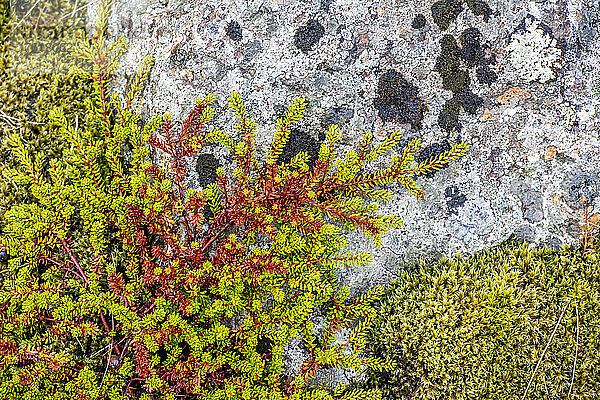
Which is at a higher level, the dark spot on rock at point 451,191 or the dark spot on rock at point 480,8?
the dark spot on rock at point 480,8

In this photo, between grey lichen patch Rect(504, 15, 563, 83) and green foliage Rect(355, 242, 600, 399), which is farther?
grey lichen patch Rect(504, 15, 563, 83)

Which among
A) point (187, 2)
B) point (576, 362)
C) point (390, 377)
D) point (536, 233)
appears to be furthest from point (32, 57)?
point (576, 362)

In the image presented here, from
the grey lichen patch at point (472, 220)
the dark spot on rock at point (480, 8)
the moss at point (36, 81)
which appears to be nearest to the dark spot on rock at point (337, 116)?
the grey lichen patch at point (472, 220)

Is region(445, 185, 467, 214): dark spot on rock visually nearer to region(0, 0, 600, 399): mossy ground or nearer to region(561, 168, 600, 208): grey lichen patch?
region(0, 0, 600, 399): mossy ground

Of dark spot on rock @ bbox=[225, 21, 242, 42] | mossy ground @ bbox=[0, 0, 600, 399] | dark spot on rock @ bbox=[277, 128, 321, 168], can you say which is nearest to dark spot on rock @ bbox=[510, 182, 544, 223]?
mossy ground @ bbox=[0, 0, 600, 399]

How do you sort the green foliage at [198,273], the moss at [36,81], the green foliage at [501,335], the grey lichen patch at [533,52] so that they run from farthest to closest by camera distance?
the moss at [36,81] → the grey lichen patch at [533,52] → the green foliage at [501,335] → the green foliage at [198,273]

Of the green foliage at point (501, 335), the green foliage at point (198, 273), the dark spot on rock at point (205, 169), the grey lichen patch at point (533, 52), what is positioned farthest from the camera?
the dark spot on rock at point (205, 169)

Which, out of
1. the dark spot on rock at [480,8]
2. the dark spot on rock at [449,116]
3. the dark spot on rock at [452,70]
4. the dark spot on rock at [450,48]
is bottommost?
the dark spot on rock at [449,116]

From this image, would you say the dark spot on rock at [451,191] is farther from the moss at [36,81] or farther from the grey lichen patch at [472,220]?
the moss at [36,81]
